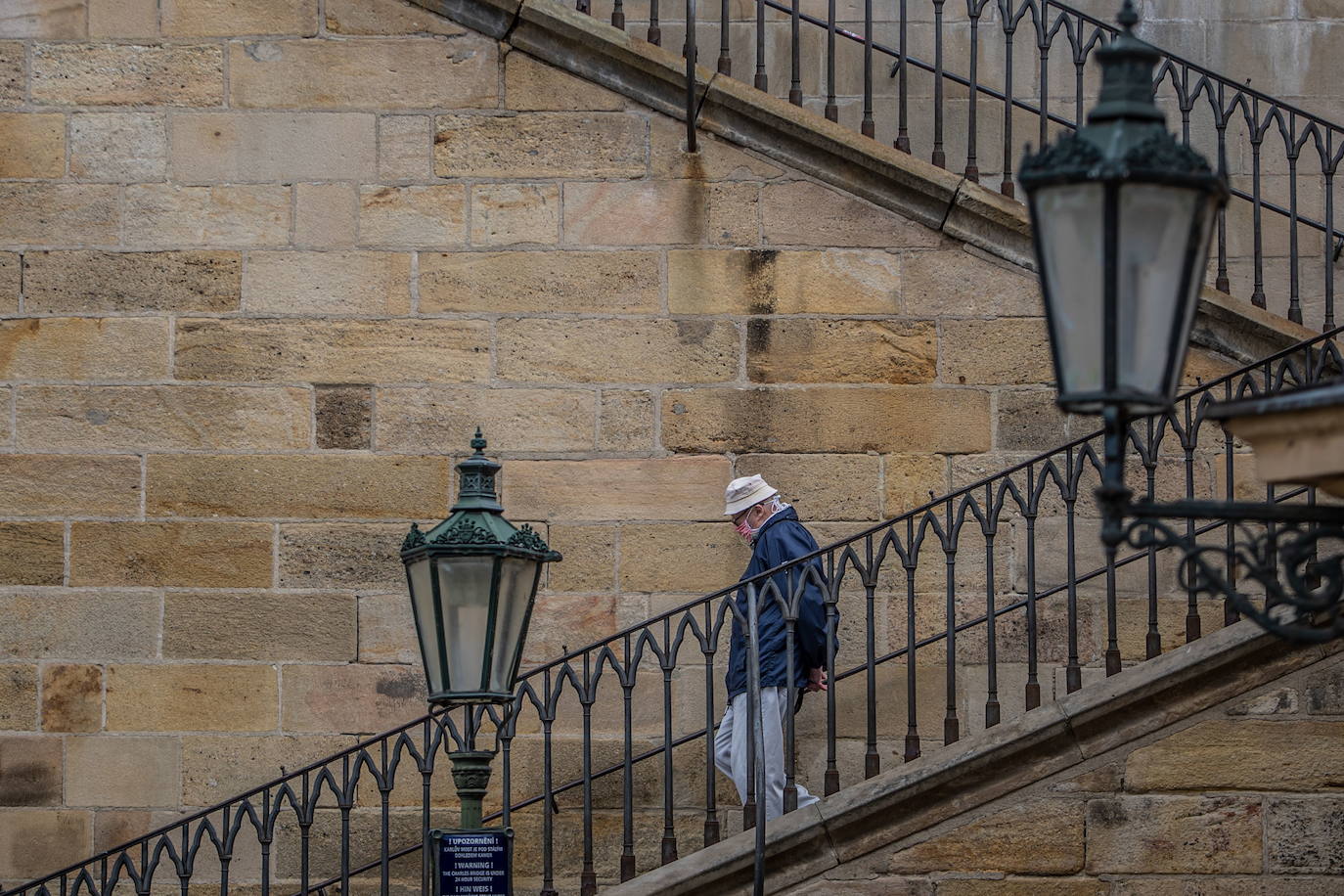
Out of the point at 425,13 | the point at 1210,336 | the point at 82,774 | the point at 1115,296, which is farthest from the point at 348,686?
the point at 1115,296

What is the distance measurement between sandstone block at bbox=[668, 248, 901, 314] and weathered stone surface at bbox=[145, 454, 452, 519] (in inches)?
51.3

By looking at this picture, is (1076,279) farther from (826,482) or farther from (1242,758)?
(826,482)

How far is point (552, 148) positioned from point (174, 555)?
2368 mm

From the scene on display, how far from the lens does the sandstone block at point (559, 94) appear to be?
31.2 feet

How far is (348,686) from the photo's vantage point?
364 inches

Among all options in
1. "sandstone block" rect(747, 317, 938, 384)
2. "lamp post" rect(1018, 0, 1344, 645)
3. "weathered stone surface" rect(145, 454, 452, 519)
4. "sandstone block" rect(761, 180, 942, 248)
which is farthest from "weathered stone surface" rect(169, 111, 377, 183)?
"lamp post" rect(1018, 0, 1344, 645)

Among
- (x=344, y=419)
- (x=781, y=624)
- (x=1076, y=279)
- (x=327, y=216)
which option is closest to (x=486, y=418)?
(x=344, y=419)

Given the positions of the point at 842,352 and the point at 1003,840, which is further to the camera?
the point at 842,352

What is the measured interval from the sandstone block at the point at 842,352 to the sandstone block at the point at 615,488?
0.48 metres

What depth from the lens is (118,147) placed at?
9.63m

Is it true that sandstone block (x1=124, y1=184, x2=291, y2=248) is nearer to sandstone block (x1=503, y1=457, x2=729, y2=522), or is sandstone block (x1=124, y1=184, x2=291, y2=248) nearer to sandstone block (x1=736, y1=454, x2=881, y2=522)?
sandstone block (x1=503, y1=457, x2=729, y2=522)

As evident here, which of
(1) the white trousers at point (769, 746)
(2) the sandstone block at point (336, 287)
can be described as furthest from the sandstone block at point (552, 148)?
(1) the white trousers at point (769, 746)

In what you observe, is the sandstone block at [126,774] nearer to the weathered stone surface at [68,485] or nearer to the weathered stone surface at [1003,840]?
the weathered stone surface at [68,485]

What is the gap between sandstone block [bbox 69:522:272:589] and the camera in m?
9.34
